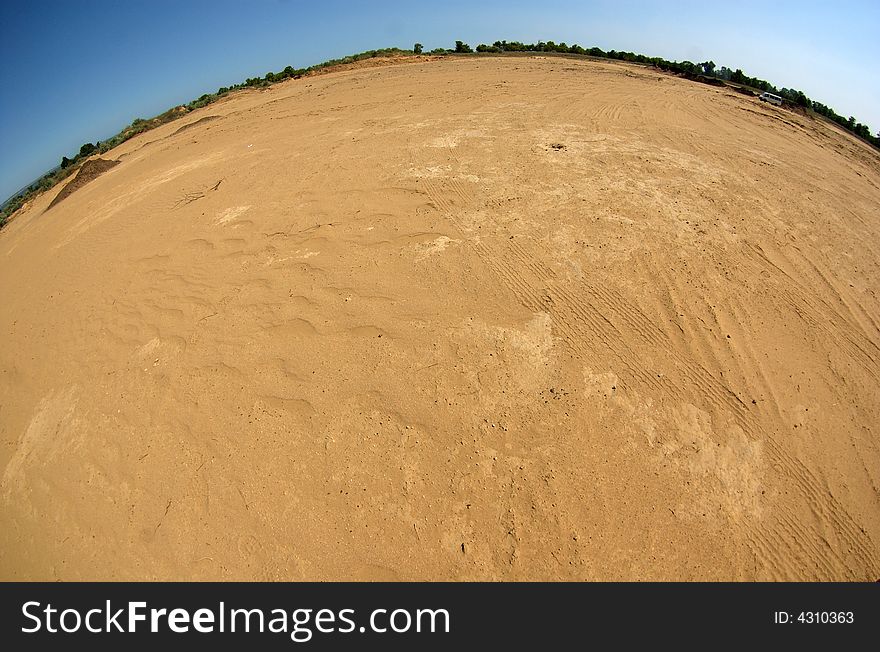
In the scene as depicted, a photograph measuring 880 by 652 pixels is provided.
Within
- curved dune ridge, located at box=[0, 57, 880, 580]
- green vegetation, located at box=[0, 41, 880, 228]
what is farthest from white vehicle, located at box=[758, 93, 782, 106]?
curved dune ridge, located at box=[0, 57, 880, 580]

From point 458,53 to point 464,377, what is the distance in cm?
2019

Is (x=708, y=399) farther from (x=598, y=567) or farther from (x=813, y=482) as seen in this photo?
(x=598, y=567)

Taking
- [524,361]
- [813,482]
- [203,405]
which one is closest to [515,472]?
[524,361]

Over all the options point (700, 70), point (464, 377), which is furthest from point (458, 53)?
point (464, 377)

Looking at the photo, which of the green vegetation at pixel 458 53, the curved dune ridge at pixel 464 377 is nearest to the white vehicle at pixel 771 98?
the green vegetation at pixel 458 53

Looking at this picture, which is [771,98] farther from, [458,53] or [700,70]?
[458,53]

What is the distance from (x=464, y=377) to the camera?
13.2ft

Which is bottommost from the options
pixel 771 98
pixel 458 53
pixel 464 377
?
pixel 464 377

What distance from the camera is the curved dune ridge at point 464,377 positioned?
127 inches

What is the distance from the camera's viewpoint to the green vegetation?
12820 mm

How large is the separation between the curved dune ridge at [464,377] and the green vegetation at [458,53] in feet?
26.2

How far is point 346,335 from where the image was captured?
4.52m

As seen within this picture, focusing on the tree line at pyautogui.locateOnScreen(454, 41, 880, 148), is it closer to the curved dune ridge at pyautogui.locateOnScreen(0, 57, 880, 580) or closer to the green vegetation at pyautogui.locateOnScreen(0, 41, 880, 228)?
the green vegetation at pyautogui.locateOnScreen(0, 41, 880, 228)
